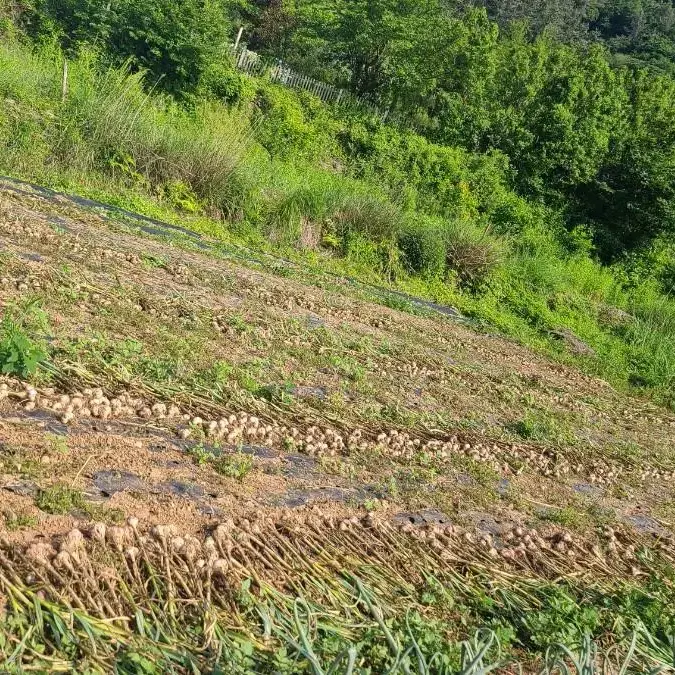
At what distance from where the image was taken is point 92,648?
81.7 inches

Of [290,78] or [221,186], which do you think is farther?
[290,78]

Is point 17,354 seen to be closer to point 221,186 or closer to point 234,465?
point 234,465

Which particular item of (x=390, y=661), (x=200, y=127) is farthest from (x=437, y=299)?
(x=390, y=661)

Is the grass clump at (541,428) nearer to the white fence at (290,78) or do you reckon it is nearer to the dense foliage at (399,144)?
the dense foliage at (399,144)

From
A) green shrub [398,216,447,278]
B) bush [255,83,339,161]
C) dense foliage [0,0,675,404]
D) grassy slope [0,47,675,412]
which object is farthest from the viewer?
bush [255,83,339,161]

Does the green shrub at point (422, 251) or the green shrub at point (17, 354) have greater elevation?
the green shrub at point (422, 251)

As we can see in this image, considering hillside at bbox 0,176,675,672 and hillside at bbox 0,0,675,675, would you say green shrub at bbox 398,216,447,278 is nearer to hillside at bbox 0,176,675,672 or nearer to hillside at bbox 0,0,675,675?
hillside at bbox 0,0,675,675

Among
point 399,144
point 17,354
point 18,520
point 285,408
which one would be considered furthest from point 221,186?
point 18,520

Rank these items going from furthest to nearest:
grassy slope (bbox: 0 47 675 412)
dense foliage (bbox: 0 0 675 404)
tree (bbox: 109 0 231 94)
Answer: tree (bbox: 109 0 231 94), dense foliage (bbox: 0 0 675 404), grassy slope (bbox: 0 47 675 412)

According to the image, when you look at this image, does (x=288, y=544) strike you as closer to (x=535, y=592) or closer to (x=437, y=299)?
(x=535, y=592)

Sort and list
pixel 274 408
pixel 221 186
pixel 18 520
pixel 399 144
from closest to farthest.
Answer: pixel 18 520
pixel 274 408
pixel 221 186
pixel 399 144

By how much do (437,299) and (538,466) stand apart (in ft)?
30.0

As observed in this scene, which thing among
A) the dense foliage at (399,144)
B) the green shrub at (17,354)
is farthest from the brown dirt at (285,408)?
the dense foliage at (399,144)

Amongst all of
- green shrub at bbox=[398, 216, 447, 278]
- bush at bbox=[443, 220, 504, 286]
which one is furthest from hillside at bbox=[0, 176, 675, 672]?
bush at bbox=[443, 220, 504, 286]
